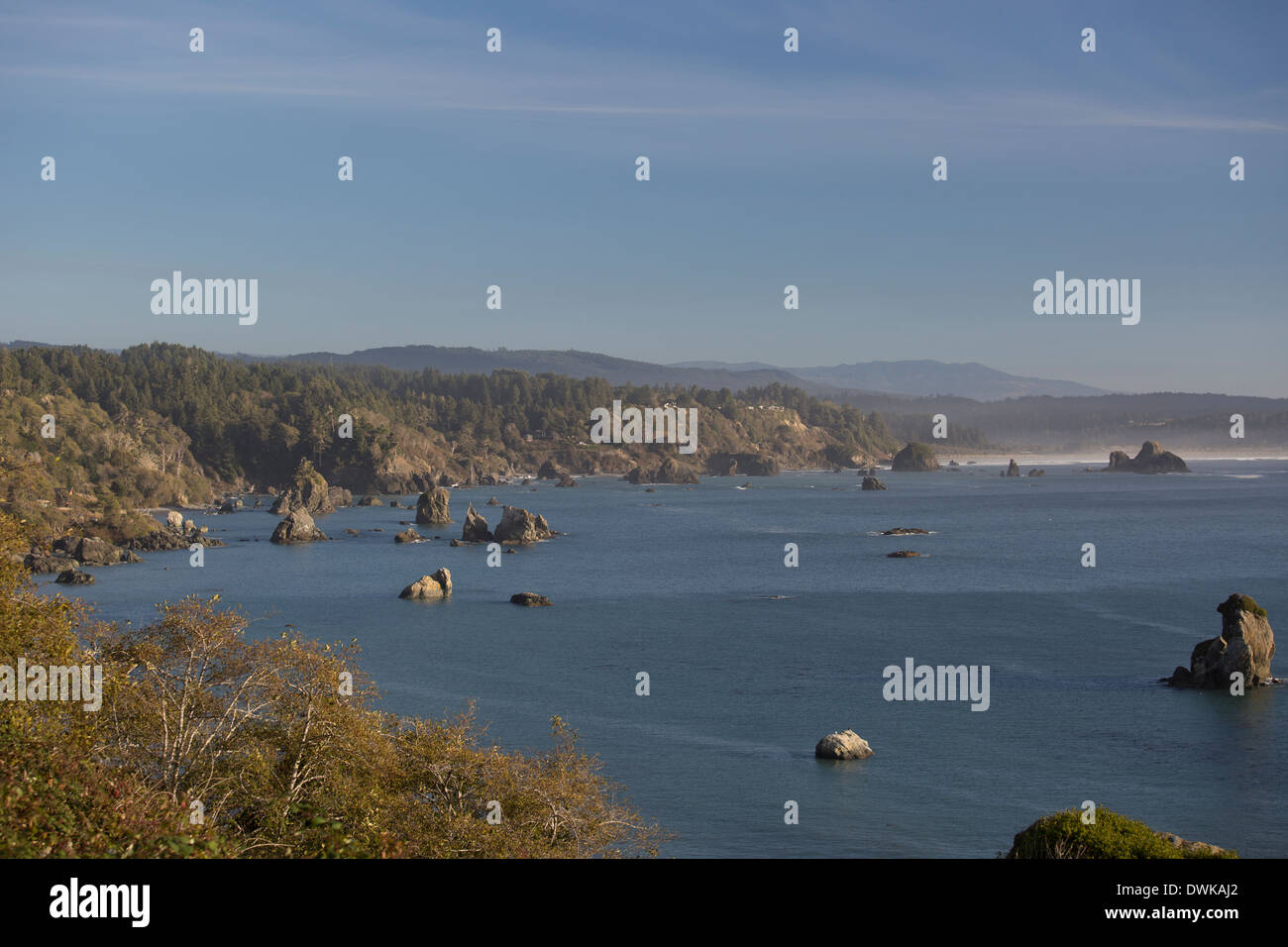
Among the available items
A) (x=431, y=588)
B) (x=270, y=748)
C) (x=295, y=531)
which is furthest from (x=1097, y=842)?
(x=295, y=531)

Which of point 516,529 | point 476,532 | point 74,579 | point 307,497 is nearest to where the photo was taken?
point 74,579

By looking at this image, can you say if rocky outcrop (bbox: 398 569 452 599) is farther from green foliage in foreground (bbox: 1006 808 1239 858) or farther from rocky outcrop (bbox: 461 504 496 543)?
green foliage in foreground (bbox: 1006 808 1239 858)

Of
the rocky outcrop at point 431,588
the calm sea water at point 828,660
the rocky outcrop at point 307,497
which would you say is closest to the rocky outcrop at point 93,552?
the calm sea water at point 828,660

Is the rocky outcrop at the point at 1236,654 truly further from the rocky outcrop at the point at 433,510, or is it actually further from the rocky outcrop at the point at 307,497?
the rocky outcrop at the point at 307,497

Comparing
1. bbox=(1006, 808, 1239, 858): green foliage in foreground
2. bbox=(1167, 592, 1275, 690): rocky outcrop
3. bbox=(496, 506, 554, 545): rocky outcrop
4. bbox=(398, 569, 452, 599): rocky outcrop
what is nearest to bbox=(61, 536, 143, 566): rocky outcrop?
bbox=(398, 569, 452, 599): rocky outcrop

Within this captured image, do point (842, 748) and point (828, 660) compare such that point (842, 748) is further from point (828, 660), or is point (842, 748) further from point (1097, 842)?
point (1097, 842)
